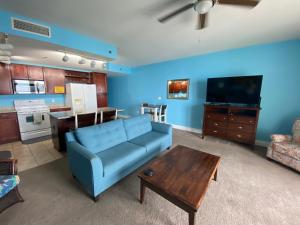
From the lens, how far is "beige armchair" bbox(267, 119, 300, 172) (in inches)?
88.0

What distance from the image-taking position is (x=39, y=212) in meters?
1.52

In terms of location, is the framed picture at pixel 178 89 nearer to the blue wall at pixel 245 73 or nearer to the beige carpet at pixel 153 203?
the blue wall at pixel 245 73

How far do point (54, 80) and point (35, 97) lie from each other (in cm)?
86

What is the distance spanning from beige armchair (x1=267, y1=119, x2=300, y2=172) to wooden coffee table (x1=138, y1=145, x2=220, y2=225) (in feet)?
4.95

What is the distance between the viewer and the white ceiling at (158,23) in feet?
5.82

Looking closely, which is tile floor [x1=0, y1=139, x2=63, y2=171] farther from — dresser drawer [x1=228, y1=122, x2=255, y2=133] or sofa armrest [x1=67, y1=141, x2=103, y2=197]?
dresser drawer [x1=228, y1=122, x2=255, y2=133]

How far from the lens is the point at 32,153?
2.96 metres

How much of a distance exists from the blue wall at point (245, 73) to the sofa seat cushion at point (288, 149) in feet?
3.12

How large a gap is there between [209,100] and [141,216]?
133 inches

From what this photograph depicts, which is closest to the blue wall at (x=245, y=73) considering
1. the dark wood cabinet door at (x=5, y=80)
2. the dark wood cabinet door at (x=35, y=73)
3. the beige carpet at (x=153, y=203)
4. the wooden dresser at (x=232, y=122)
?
the wooden dresser at (x=232, y=122)

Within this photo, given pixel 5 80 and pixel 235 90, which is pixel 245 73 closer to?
pixel 235 90

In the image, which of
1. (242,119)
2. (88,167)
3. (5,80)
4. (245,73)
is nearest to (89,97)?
(5,80)

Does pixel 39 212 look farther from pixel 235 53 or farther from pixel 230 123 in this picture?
pixel 235 53

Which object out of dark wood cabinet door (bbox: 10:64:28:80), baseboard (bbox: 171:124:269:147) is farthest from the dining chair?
baseboard (bbox: 171:124:269:147)
